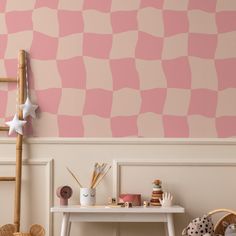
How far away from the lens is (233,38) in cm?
293

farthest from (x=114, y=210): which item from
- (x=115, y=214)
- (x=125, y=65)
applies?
(x=125, y=65)

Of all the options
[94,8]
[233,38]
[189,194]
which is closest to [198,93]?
[233,38]

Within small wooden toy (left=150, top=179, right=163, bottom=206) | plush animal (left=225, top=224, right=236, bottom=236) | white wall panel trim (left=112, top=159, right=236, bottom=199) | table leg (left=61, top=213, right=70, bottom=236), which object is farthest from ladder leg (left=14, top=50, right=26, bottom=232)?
plush animal (left=225, top=224, right=236, bottom=236)

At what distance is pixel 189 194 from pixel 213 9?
0.96m

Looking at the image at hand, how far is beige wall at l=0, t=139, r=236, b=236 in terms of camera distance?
2852 mm

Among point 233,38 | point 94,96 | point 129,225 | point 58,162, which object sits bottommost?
point 129,225

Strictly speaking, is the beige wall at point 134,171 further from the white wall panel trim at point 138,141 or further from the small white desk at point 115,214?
the small white desk at point 115,214

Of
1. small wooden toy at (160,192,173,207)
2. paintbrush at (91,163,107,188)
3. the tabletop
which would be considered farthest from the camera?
paintbrush at (91,163,107,188)

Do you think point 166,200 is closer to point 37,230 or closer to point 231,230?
point 231,230

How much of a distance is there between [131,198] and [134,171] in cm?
20

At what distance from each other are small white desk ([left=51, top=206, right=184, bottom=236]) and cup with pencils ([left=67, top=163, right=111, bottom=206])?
0.11 metres

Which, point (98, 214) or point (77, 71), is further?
point (77, 71)

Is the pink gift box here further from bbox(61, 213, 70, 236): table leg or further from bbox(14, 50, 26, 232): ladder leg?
bbox(14, 50, 26, 232): ladder leg

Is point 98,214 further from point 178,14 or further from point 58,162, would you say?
point 178,14
